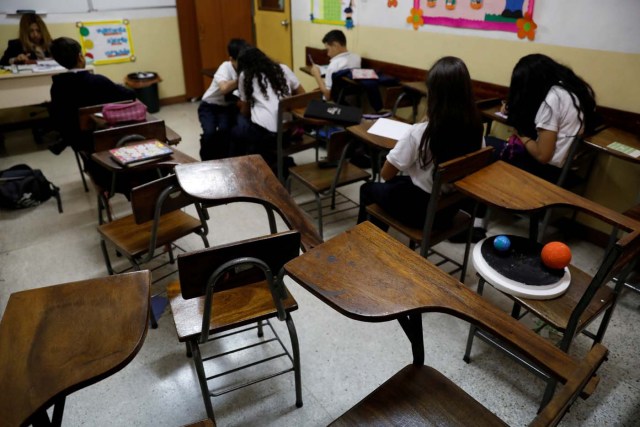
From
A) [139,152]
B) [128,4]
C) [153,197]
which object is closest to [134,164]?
[139,152]

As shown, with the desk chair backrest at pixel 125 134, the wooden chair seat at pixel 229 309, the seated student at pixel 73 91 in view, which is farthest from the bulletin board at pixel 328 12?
the wooden chair seat at pixel 229 309

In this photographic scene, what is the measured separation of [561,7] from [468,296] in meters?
2.44

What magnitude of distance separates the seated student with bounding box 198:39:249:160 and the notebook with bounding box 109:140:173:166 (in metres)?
1.25

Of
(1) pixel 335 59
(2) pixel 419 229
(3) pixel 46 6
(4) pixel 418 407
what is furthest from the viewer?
(3) pixel 46 6

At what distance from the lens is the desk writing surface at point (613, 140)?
222 centimetres

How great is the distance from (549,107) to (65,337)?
2.37 m

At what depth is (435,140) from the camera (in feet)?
6.10

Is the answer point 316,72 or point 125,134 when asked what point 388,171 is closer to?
point 125,134

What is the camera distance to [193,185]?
1642 millimetres

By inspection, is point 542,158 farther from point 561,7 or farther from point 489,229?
point 561,7

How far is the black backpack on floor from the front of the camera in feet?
10.2

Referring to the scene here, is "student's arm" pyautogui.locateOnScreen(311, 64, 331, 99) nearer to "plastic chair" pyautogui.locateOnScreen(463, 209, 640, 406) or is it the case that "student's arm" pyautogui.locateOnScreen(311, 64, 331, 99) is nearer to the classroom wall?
the classroom wall

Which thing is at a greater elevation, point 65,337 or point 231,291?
point 65,337

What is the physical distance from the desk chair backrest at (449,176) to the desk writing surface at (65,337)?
1102 mm
